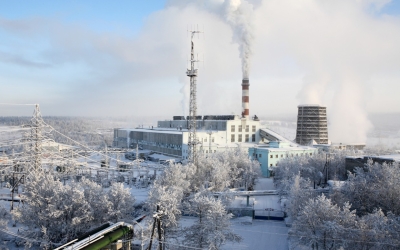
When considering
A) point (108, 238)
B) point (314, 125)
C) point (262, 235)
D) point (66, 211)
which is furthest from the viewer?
point (314, 125)

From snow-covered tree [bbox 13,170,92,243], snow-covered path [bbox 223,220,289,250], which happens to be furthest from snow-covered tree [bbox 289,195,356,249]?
snow-covered tree [bbox 13,170,92,243]

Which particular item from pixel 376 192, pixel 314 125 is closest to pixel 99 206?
pixel 376 192

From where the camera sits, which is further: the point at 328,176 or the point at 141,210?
the point at 328,176

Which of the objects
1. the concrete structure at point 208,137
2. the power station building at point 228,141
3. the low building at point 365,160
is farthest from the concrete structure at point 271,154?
the low building at point 365,160

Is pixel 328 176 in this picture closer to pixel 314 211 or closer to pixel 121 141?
pixel 314 211

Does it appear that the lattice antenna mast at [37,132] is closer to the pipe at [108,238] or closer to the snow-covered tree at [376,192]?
the pipe at [108,238]

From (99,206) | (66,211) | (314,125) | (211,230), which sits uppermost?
(314,125)

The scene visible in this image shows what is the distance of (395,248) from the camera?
35.9 ft

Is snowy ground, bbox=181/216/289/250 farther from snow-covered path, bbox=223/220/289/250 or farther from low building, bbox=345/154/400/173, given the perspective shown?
low building, bbox=345/154/400/173

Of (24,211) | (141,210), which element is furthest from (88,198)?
(141,210)

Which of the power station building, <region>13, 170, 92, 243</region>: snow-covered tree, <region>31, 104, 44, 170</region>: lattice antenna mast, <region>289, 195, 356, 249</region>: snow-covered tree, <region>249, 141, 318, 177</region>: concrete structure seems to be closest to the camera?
<region>289, 195, 356, 249</region>: snow-covered tree

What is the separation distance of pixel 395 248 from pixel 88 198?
12373 millimetres

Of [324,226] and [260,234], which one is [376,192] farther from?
[260,234]

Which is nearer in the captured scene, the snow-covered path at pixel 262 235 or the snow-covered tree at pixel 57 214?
the snow-covered tree at pixel 57 214
